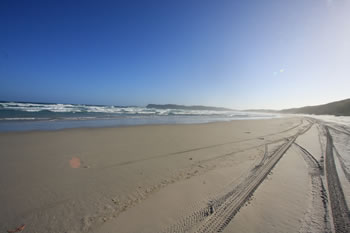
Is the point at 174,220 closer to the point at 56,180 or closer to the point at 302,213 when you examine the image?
the point at 302,213

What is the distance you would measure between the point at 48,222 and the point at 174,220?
2.09 m

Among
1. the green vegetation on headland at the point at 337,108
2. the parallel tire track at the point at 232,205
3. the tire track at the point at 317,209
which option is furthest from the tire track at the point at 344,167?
the green vegetation on headland at the point at 337,108

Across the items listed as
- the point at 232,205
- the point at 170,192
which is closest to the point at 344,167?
the point at 232,205

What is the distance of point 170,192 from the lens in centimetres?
340

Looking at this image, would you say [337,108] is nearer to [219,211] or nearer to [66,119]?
[219,211]

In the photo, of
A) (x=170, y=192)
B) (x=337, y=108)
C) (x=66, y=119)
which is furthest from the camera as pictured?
(x=337, y=108)

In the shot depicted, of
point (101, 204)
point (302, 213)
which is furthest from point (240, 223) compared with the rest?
point (101, 204)

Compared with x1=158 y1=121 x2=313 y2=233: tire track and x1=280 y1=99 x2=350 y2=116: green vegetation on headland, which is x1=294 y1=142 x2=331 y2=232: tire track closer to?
x1=158 y1=121 x2=313 y2=233: tire track

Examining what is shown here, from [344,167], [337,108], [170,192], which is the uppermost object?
[337,108]

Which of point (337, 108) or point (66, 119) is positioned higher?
point (337, 108)

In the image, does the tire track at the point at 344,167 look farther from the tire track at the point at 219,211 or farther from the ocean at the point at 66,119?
the ocean at the point at 66,119

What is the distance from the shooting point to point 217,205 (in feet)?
9.69

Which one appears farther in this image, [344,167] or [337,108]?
[337,108]

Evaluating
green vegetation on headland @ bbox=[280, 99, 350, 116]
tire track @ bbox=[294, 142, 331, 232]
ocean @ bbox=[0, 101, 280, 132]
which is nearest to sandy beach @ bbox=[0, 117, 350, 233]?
tire track @ bbox=[294, 142, 331, 232]
